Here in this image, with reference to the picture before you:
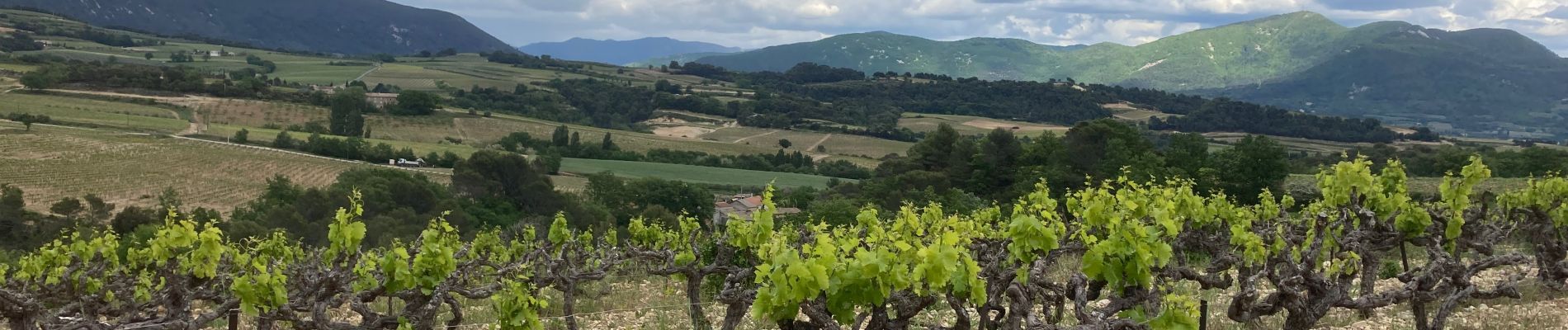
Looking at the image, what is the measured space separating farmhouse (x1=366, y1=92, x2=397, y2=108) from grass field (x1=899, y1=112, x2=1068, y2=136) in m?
54.3

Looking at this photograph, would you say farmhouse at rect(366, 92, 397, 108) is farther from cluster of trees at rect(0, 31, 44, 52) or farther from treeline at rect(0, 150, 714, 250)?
cluster of trees at rect(0, 31, 44, 52)

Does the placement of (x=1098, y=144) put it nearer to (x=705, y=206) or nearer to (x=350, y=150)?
(x=705, y=206)

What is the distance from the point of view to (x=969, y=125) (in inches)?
4434

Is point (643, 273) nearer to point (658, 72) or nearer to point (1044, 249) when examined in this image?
point (1044, 249)

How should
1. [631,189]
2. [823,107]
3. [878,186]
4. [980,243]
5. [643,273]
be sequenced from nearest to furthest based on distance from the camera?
[980,243]
[643,273]
[878,186]
[631,189]
[823,107]

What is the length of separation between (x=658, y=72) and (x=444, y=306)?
15449cm

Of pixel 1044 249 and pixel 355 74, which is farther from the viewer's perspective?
pixel 355 74

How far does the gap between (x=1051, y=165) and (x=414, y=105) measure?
67.7 m

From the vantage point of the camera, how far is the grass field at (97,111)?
6553 centimetres

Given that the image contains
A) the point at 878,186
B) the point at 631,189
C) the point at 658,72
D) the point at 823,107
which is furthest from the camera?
the point at 658,72

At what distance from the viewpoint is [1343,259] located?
10133mm

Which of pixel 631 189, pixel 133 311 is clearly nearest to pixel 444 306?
pixel 133 311

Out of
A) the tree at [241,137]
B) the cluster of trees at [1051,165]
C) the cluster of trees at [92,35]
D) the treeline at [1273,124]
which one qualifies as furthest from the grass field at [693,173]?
the cluster of trees at [92,35]

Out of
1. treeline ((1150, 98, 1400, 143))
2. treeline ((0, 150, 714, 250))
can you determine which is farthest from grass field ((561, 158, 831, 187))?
treeline ((1150, 98, 1400, 143))
